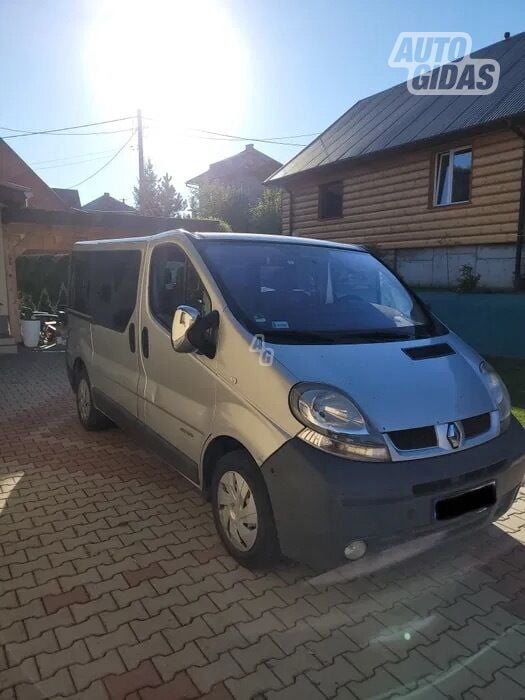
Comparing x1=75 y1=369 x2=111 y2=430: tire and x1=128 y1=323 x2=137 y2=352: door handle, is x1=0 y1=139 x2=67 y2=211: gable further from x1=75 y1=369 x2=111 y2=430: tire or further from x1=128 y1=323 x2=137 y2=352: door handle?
x1=128 y1=323 x2=137 y2=352: door handle

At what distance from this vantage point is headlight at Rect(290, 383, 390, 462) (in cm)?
238

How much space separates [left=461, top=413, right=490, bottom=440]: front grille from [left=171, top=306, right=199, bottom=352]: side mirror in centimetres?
156

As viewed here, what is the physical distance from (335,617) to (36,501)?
2430 millimetres

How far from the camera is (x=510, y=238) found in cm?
1053

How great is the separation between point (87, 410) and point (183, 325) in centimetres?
285

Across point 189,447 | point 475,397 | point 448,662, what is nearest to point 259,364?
point 189,447

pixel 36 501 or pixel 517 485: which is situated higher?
pixel 517 485

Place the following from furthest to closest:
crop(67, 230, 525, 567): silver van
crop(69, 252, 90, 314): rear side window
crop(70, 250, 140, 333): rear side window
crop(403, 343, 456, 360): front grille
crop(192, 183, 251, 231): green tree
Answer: crop(192, 183, 251, 231): green tree → crop(69, 252, 90, 314): rear side window → crop(70, 250, 140, 333): rear side window → crop(403, 343, 456, 360): front grille → crop(67, 230, 525, 567): silver van

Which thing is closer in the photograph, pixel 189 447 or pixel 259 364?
pixel 259 364

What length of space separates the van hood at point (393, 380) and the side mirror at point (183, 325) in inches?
21.2

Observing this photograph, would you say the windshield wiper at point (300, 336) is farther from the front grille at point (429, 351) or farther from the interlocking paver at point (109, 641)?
the interlocking paver at point (109, 641)

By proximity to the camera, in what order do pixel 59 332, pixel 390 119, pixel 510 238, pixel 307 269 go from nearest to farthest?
pixel 307 269 < pixel 510 238 < pixel 59 332 < pixel 390 119

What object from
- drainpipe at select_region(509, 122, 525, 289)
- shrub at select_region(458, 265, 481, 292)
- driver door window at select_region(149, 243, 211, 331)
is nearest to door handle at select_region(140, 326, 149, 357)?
driver door window at select_region(149, 243, 211, 331)

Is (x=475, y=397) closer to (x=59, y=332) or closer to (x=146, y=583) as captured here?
(x=146, y=583)
